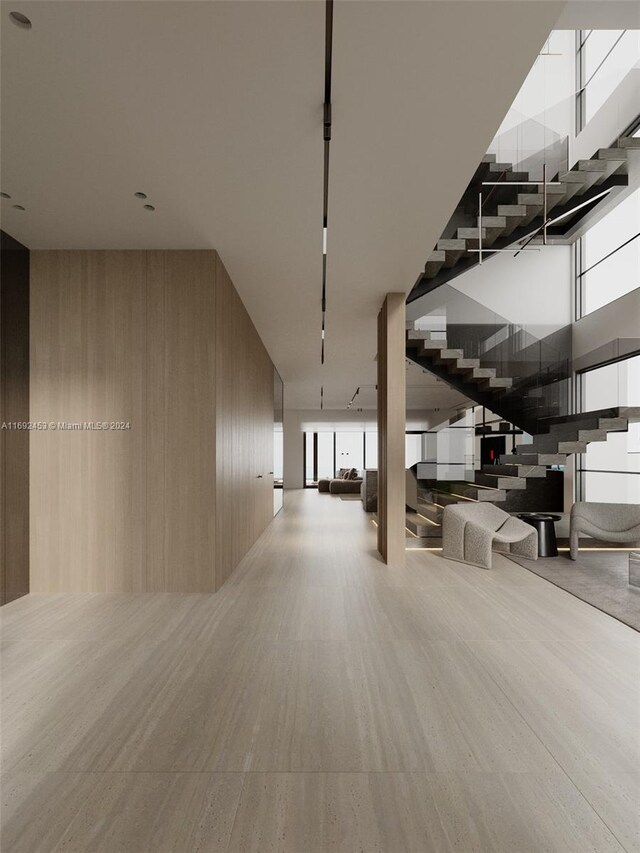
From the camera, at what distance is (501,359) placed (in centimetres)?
845

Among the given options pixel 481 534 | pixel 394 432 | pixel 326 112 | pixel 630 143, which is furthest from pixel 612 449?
pixel 326 112

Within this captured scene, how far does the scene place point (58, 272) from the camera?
4852 mm

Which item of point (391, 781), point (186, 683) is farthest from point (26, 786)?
point (391, 781)

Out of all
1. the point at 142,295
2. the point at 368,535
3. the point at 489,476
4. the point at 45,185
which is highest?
the point at 45,185

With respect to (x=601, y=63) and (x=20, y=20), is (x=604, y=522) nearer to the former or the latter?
(x=20, y=20)

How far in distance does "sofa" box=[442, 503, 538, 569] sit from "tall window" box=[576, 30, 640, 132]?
5651 mm

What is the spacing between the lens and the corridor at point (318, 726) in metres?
1.79

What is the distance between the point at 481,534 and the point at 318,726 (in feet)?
13.1

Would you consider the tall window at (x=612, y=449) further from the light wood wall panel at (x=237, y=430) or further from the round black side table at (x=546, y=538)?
the light wood wall panel at (x=237, y=430)

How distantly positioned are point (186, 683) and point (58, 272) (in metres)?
3.93

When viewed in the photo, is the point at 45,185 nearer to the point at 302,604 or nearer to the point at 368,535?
the point at 302,604

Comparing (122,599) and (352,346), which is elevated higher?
(352,346)

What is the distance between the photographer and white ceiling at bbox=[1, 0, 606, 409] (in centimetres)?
230

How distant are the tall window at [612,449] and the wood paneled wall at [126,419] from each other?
582 cm
